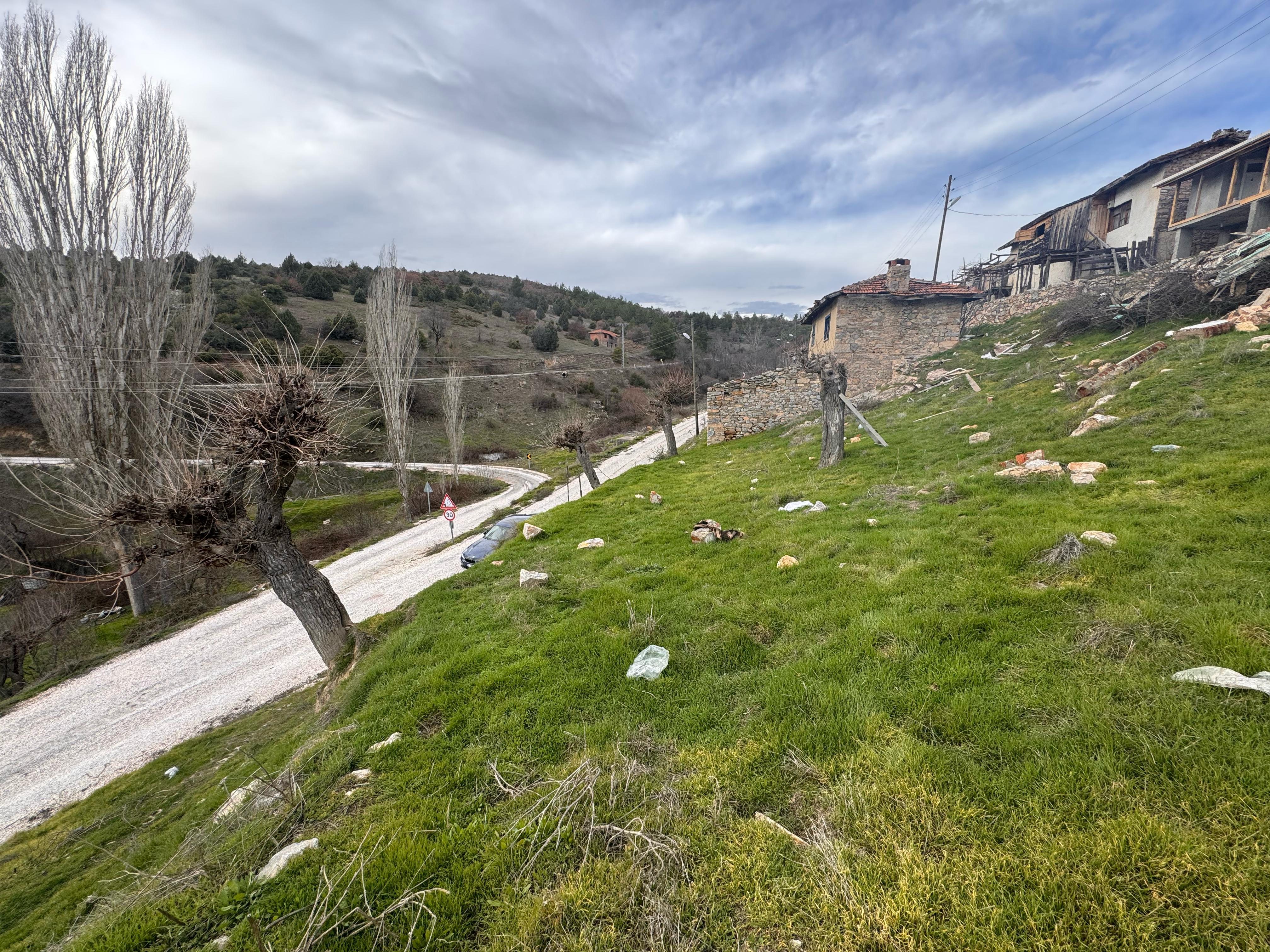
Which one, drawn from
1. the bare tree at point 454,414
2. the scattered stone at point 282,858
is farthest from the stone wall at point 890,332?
the scattered stone at point 282,858

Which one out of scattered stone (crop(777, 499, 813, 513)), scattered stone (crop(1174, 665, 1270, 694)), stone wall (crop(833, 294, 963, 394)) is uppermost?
stone wall (crop(833, 294, 963, 394))

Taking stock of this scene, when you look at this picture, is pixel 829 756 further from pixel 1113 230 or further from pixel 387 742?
pixel 1113 230

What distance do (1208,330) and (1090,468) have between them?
8.17 m

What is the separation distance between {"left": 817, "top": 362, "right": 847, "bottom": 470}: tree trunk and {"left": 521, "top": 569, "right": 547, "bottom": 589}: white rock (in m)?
7.92

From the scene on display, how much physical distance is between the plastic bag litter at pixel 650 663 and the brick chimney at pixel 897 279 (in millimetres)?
22624

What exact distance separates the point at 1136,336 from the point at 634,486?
15.1 meters

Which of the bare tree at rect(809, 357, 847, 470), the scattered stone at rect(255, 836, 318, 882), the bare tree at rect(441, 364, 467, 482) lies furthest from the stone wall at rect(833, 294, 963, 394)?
the scattered stone at rect(255, 836, 318, 882)

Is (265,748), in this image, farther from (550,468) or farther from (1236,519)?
(550,468)

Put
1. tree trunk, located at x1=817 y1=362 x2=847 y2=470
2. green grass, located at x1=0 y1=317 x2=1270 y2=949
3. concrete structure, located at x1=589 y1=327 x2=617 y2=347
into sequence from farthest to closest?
concrete structure, located at x1=589 y1=327 x2=617 y2=347, tree trunk, located at x1=817 y1=362 x2=847 y2=470, green grass, located at x1=0 y1=317 x2=1270 y2=949

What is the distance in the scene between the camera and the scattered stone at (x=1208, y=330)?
10.4m

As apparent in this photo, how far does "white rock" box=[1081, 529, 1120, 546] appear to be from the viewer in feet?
15.9

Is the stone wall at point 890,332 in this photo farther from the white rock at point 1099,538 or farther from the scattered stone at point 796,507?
the white rock at point 1099,538

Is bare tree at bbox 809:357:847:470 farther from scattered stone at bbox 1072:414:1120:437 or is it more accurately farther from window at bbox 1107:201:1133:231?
window at bbox 1107:201:1133:231

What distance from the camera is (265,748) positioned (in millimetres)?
6879
